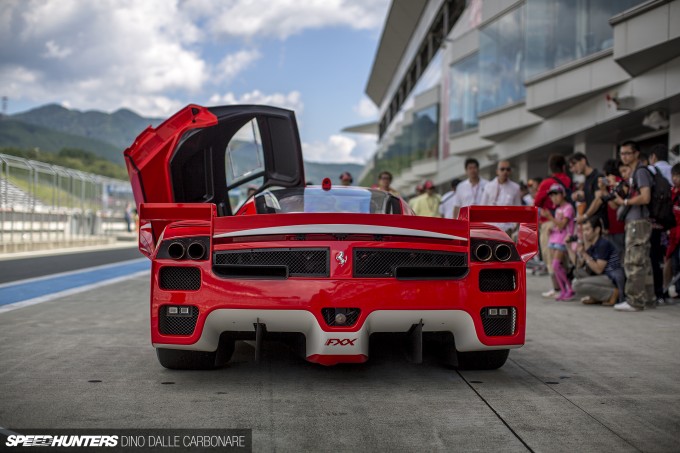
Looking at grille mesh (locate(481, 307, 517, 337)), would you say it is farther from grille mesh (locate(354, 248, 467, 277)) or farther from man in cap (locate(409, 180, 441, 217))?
man in cap (locate(409, 180, 441, 217))

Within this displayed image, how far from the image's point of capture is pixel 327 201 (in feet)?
17.9

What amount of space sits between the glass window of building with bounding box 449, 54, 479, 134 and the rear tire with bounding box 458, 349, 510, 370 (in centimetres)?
2091

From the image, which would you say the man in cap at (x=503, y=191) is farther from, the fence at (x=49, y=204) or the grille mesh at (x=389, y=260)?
the fence at (x=49, y=204)

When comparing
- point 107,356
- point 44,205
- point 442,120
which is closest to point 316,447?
point 107,356

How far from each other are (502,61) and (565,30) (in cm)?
515

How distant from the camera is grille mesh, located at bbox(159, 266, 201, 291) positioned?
4.25m

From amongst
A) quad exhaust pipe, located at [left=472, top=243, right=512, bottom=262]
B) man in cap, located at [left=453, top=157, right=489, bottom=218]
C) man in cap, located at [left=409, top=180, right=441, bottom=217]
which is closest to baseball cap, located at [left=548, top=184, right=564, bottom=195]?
man in cap, located at [left=453, top=157, right=489, bottom=218]

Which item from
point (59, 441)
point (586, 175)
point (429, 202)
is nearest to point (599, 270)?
point (586, 175)

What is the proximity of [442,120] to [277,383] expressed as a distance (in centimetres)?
3297

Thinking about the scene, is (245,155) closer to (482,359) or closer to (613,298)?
(482,359)

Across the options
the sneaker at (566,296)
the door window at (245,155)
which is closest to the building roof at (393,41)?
the sneaker at (566,296)

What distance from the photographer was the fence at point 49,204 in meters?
19.5

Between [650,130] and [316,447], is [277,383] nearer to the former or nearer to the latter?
[316,447]

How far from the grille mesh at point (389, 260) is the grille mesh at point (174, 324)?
Result: 93 cm
